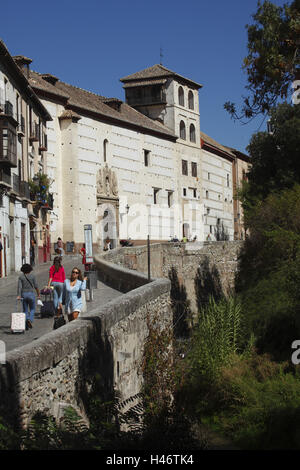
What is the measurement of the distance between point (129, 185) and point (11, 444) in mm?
44065

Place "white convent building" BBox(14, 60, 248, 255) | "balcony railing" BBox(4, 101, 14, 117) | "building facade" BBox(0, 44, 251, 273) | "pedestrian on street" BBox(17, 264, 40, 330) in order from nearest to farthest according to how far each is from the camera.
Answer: "pedestrian on street" BBox(17, 264, 40, 330), "balcony railing" BBox(4, 101, 14, 117), "building facade" BBox(0, 44, 251, 273), "white convent building" BBox(14, 60, 248, 255)

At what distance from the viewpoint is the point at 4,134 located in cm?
2791

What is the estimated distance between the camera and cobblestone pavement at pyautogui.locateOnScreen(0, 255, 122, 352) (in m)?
12.2

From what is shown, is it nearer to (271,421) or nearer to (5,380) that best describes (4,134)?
(271,421)

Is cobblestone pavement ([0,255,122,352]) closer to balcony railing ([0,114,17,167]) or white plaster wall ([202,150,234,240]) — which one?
balcony railing ([0,114,17,167])

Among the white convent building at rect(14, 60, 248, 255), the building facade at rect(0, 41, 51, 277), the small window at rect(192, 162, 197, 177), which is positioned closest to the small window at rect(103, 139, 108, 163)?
the white convent building at rect(14, 60, 248, 255)

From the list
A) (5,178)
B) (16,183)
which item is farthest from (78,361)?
(16,183)

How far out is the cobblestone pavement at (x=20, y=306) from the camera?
12219 mm

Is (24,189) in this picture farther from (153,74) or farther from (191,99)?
(191,99)

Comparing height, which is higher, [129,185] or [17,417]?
[129,185]

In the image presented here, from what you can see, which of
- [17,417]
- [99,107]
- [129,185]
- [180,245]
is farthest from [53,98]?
[17,417]

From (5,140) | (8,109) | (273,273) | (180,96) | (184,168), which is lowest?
(273,273)

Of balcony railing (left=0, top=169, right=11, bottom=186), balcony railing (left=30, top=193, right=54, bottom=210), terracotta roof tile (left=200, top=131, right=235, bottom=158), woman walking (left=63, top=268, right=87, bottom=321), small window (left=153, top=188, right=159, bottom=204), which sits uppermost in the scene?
terracotta roof tile (left=200, top=131, right=235, bottom=158)

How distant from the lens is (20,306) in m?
16.2
